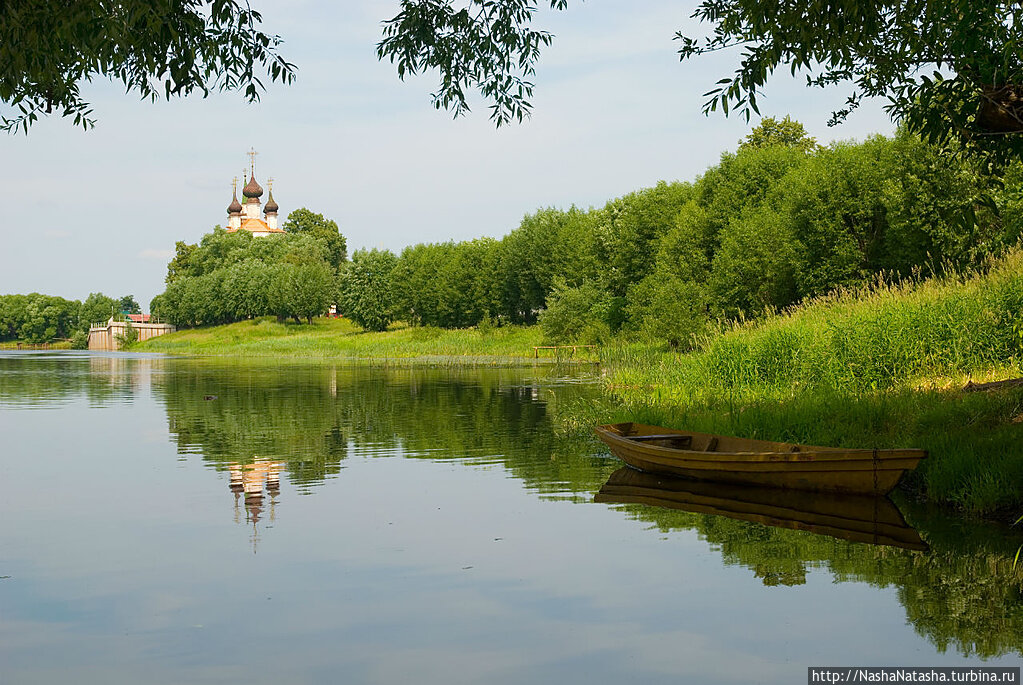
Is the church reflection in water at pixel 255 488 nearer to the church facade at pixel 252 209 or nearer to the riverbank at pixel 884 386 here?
the riverbank at pixel 884 386

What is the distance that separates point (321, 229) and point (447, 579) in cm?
15170

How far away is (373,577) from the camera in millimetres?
10914

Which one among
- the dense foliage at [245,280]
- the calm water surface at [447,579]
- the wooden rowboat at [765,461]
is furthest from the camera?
the dense foliage at [245,280]

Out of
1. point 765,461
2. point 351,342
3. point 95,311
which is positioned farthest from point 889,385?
point 95,311

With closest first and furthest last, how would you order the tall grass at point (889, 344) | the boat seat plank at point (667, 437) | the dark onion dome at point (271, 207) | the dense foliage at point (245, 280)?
the boat seat plank at point (667, 437)
the tall grass at point (889, 344)
the dense foliage at point (245, 280)
the dark onion dome at point (271, 207)

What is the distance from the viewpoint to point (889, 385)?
2008 centimetres

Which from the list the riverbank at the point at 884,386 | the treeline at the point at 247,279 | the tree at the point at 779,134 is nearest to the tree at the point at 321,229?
the treeline at the point at 247,279

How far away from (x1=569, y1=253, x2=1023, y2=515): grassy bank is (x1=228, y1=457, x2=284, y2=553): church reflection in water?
7.60 m

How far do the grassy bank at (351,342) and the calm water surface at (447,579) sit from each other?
4613 centimetres

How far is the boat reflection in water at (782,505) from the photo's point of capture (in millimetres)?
12594

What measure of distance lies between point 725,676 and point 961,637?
2.25m

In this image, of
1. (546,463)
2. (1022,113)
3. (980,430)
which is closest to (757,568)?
(980,430)

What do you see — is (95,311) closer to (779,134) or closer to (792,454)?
(779,134)

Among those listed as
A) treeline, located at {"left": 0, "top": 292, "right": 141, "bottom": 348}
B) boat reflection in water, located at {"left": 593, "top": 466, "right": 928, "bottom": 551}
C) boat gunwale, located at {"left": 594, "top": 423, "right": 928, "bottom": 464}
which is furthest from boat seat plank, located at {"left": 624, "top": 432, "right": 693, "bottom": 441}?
treeline, located at {"left": 0, "top": 292, "right": 141, "bottom": 348}
